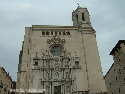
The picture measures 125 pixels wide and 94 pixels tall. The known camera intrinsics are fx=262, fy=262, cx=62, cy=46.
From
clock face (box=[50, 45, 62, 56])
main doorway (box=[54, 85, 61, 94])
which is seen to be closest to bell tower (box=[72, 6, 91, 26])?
clock face (box=[50, 45, 62, 56])

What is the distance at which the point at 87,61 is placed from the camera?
40938mm

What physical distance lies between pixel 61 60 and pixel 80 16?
9529mm

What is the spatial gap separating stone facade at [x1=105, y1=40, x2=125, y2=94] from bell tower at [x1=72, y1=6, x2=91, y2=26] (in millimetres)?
7963

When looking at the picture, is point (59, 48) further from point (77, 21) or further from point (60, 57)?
point (77, 21)

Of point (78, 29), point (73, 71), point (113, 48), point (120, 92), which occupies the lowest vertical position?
point (120, 92)

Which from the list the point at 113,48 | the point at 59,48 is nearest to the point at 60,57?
the point at 59,48

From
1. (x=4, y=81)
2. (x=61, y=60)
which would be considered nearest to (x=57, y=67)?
(x=61, y=60)

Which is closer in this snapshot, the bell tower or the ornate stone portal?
the ornate stone portal

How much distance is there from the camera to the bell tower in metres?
45.4

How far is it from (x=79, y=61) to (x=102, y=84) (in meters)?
5.02

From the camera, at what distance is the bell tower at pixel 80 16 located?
149 feet

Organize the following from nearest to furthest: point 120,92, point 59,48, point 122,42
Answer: point 122,42, point 120,92, point 59,48

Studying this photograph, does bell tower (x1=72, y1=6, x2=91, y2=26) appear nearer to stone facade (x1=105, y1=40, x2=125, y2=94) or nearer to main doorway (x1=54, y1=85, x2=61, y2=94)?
stone facade (x1=105, y1=40, x2=125, y2=94)

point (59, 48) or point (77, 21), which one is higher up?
point (77, 21)
